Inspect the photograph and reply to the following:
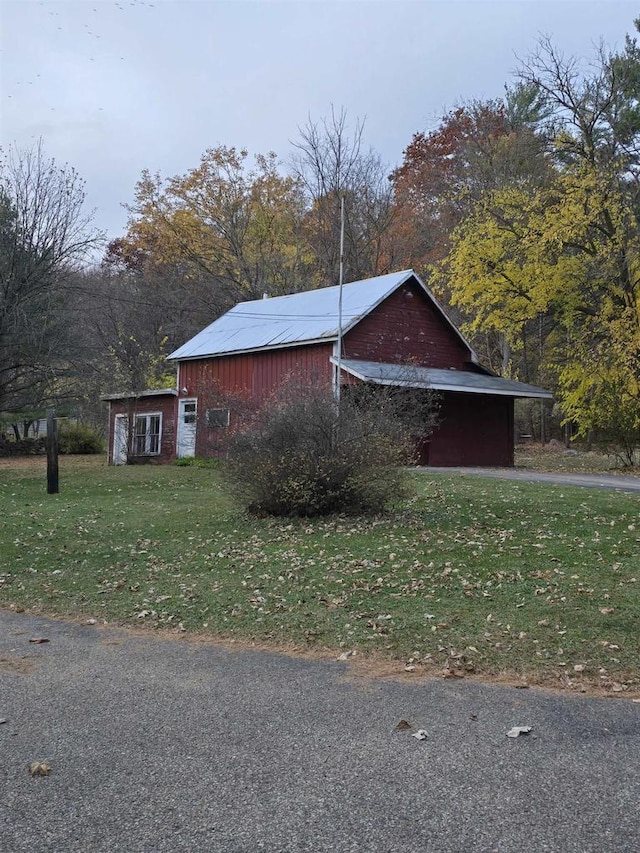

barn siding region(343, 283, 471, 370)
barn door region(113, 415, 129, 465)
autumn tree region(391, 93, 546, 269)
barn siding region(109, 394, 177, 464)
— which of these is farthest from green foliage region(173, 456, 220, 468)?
autumn tree region(391, 93, 546, 269)

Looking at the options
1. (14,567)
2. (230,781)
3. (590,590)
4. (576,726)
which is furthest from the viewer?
(14,567)

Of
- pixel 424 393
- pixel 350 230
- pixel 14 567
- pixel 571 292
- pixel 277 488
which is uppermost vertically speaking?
pixel 350 230

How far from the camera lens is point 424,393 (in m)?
18.9

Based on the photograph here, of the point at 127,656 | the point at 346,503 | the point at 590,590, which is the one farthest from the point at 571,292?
the point at 127,656

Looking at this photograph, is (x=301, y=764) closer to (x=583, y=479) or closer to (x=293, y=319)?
(x=583, y=479)

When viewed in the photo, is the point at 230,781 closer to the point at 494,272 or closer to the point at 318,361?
the point at 318,361

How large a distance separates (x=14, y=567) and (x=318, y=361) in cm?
1413

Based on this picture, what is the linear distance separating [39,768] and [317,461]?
291 inches

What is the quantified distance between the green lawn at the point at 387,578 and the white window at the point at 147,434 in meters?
14.4

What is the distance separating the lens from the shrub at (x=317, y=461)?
1061 cm

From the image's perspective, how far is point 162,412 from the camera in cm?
2714

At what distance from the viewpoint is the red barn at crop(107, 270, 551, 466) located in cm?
2189

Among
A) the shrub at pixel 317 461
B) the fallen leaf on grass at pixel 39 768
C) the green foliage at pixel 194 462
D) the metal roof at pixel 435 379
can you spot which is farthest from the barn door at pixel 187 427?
A: the fallen leaf on grass at pixel 39 768

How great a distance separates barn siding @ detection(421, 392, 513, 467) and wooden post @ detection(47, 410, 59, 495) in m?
10.7
